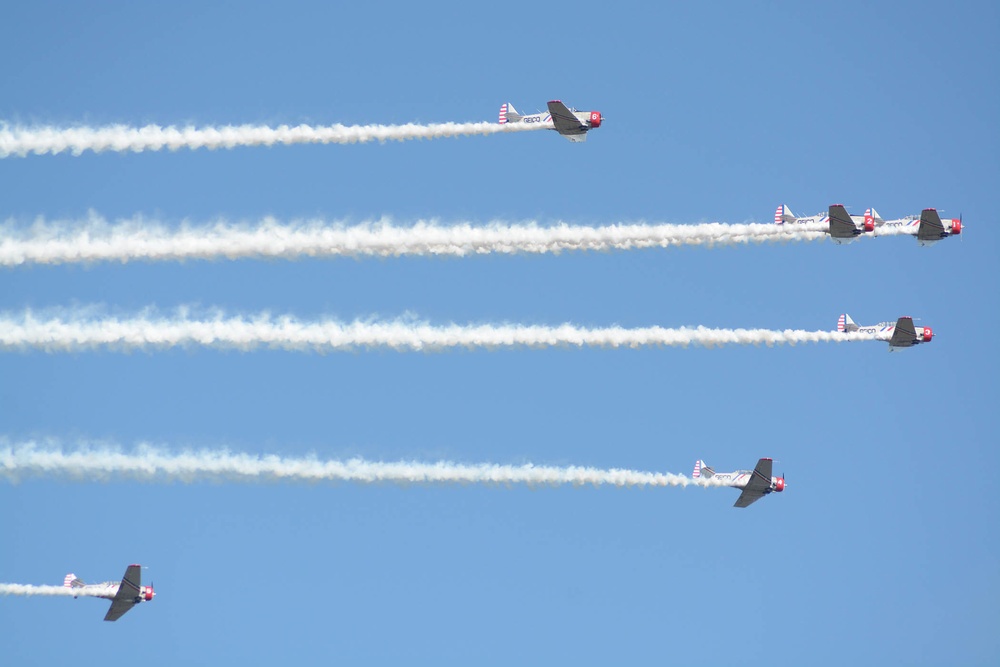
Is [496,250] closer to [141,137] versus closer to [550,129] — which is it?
[550,129]

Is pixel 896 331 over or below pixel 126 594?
over

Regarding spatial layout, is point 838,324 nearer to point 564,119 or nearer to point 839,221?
point 839,221

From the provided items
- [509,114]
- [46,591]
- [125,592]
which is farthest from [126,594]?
[509,114]

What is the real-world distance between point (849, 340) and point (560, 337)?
12.7 m

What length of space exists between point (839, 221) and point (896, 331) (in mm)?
5561

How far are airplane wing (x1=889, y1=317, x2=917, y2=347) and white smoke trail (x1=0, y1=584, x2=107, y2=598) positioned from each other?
31385 mm

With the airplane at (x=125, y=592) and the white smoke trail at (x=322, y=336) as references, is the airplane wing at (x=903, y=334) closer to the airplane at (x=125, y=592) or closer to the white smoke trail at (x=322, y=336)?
the white smoke trail at (x=322, y=336)

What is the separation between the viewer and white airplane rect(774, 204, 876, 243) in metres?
Answer: 58.4

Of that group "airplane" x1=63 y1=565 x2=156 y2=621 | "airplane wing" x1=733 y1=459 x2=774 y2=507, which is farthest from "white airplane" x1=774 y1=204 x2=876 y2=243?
"airplane" x1=63 y1=565 x2=156 y2=621

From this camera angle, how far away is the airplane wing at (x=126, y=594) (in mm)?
58500

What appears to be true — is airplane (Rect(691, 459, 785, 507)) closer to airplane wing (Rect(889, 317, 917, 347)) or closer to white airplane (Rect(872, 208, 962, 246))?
airplane wing (Rect(889, 317, 917, 347))

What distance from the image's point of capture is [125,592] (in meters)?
58.6

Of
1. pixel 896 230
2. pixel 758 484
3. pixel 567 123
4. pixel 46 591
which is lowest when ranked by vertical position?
pixel 46 591

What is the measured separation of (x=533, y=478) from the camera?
54531mm
